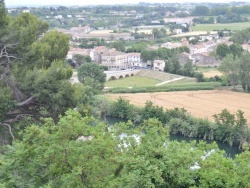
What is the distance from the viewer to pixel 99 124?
7.31m

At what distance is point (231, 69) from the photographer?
1101 inches

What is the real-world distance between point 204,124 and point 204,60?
25385 mm

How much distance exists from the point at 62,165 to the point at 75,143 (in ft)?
1.30

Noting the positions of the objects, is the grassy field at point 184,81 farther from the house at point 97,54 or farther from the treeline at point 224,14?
the treeline at point 224,14

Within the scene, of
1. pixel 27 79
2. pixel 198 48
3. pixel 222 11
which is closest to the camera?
pixel 27 79

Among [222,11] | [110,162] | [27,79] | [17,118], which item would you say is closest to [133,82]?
[17,118]

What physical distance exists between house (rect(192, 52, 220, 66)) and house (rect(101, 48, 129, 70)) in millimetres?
7485

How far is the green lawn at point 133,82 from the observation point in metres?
32.9

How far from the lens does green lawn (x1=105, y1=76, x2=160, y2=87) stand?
32.9 metres

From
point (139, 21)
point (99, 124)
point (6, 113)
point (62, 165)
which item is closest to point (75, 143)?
point (62, 165)

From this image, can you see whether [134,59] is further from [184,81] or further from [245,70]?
[245,70]

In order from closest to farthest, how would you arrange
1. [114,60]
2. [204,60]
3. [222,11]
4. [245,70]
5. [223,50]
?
[245,70]
[223,50]
[114,60]
[204,60]
[222,11]

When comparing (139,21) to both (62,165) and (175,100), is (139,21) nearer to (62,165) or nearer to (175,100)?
(175,100)

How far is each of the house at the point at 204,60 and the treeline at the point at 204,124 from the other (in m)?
22.3
